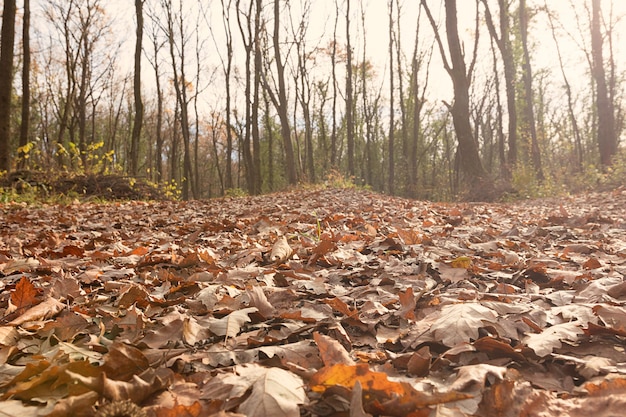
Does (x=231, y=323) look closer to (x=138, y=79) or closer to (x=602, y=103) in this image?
(x=138, y=79)

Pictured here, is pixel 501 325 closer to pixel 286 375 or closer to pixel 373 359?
pixel 373 359

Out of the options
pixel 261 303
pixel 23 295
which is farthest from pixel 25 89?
pixel 261 303

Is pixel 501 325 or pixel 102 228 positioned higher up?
pixel 102 228

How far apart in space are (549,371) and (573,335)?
0.23 meters

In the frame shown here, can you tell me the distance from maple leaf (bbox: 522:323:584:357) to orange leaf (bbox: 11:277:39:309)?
1812mm

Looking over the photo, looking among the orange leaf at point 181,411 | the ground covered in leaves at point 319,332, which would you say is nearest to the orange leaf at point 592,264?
the ground covered in leaves at point 319,332

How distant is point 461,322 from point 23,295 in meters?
1.67

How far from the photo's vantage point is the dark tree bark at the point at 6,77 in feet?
25.6

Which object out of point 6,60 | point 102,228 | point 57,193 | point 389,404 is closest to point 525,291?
point 389,404

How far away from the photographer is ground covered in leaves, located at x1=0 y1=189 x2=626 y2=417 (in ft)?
2.76

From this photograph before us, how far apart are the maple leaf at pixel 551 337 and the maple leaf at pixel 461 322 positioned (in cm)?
13

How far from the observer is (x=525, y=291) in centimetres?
177

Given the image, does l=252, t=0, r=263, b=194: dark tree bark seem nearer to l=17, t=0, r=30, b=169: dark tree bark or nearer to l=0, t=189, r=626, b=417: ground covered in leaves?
l=17, t=0, r=30, b=169: dark tree bark

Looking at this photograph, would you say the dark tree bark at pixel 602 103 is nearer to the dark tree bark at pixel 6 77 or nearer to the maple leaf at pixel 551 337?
the maple leaf at pixel 551 337
